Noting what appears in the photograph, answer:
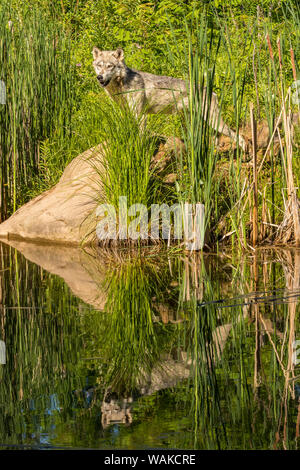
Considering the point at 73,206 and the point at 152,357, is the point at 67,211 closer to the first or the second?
the point at 73,206

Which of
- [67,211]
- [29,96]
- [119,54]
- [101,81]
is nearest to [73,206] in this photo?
[67,211]

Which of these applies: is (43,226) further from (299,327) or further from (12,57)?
(299,327)

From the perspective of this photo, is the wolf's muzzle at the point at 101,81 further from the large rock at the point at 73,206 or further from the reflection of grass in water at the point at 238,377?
the reflection of grass in water at the point at 238,377

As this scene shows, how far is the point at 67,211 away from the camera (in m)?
7.93

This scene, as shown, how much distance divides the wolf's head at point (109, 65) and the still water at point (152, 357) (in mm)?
3381

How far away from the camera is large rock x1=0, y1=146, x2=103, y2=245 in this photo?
25.4ft

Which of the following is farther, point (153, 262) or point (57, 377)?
point (153, 262)

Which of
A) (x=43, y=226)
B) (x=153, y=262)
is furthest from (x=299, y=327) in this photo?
(x=43, y=226)

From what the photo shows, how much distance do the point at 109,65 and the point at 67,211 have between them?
194 centimetres

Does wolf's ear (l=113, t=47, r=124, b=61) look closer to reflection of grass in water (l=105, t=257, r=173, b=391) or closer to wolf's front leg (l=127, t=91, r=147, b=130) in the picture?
wolf's front leg (l=127, t=91, r=147, b=130)

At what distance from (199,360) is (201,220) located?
125 inches

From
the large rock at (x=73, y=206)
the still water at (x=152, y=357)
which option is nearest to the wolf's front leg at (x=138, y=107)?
the large rock at (x=73, y=206)

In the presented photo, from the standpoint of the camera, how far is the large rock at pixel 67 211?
25.4 ft

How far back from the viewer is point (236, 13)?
10.3 m
